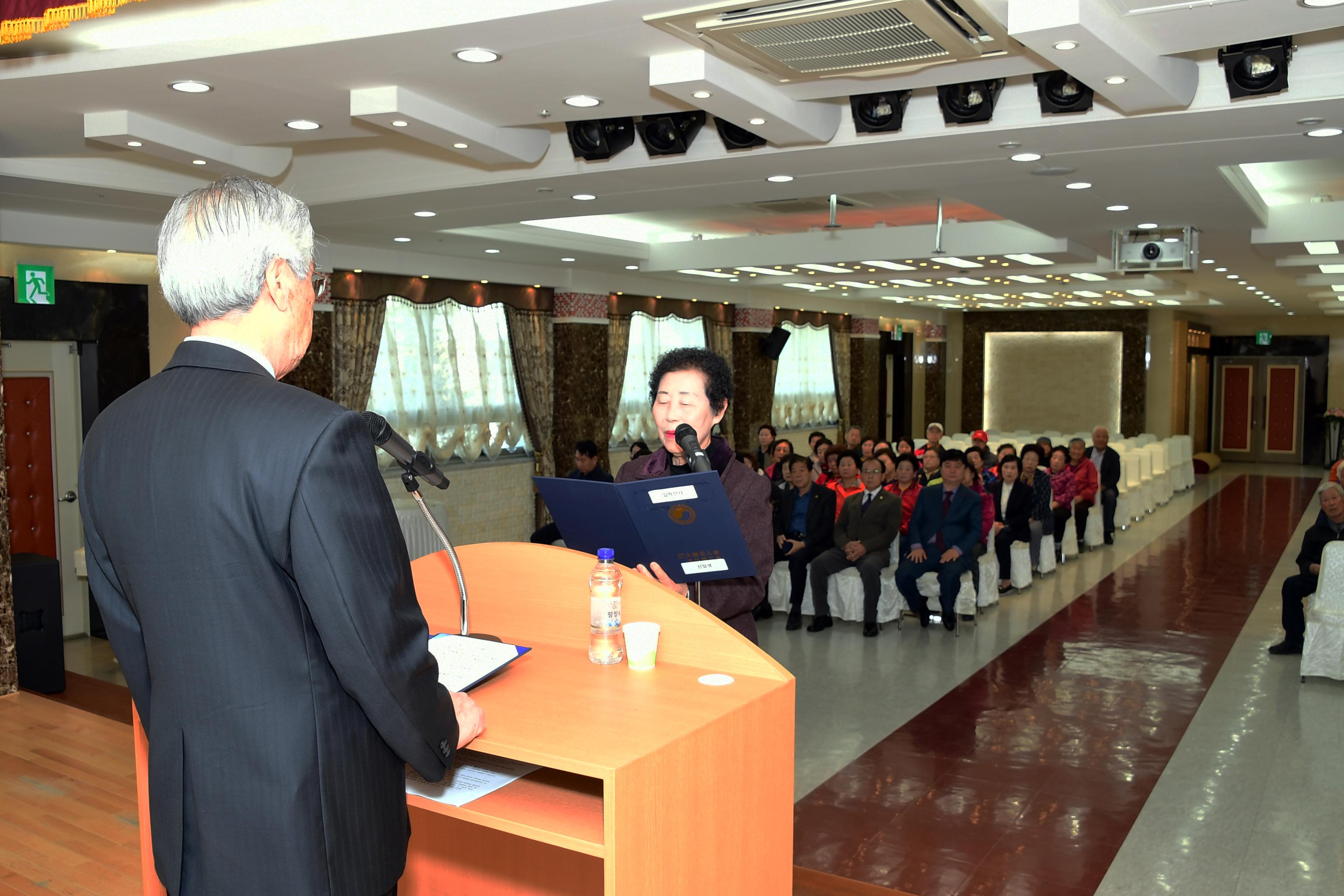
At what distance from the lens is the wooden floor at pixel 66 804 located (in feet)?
11.9

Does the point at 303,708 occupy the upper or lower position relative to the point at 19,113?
lower

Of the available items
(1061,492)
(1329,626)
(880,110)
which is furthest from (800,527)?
(880,110)

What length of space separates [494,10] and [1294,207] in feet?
25.9

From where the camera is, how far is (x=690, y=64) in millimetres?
4086

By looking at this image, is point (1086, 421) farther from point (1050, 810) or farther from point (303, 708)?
point (303, 708)

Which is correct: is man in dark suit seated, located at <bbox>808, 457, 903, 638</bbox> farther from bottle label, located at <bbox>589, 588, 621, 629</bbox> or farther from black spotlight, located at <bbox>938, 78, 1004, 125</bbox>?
bottle label, located at <bbox>589, 588, 621, 629</bbox>

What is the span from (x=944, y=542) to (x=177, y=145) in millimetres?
5933

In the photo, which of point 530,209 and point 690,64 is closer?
point 690,64

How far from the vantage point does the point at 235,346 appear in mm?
1537

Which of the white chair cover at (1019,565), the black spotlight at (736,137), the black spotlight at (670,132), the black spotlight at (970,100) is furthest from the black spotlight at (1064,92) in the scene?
the white chair cover at (1019,565)

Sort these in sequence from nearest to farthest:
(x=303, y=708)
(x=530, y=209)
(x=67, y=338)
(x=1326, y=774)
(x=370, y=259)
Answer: (x=303, y=708)
(x=1326, y=774)
(x=530, y=209)
(x=67, y=338)
(x=370, y=259)

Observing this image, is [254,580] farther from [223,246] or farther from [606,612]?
[606,612]

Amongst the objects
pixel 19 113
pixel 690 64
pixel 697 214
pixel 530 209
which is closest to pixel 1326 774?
pixel 690 64

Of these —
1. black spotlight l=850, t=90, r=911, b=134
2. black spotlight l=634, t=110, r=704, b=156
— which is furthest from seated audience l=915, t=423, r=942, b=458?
black spotlight l=850, t=90, r=911, b=134
